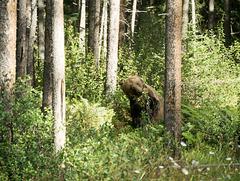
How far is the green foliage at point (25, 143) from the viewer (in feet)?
18.8

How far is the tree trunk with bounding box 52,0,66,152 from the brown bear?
3.35 metres

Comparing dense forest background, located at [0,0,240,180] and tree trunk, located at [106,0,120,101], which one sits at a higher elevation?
tree trunk, located at [106,0,120,101]

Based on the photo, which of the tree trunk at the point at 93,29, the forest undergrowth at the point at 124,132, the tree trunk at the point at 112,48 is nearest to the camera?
the forest undergrowth at the point at 124,132

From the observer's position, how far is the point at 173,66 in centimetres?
688

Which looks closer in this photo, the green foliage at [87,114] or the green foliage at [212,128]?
the green foliage at [212,128]

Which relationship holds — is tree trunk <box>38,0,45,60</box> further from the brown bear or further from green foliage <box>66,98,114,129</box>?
the brown bear

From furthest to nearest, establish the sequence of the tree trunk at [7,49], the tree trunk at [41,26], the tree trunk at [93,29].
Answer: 1. the tree trunk at [93,29]
2. the tree trunk at [41,26]
3. the tree trunk at [7,49]

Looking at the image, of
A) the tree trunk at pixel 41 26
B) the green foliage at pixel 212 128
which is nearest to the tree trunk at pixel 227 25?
the tree trunk at pixel 41 26

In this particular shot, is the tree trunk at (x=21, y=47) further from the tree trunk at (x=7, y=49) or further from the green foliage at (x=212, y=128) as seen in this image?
the green foliage at (x=212, y=128)

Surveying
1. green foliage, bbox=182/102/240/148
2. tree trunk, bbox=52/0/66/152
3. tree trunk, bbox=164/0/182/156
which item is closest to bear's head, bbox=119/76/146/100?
green foliage, bbox=182/102/240/148

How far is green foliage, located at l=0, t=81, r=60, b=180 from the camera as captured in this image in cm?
572

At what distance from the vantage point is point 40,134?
613cm

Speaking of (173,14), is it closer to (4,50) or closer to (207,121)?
(207,121)

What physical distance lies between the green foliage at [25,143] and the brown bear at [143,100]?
3.91 meters
